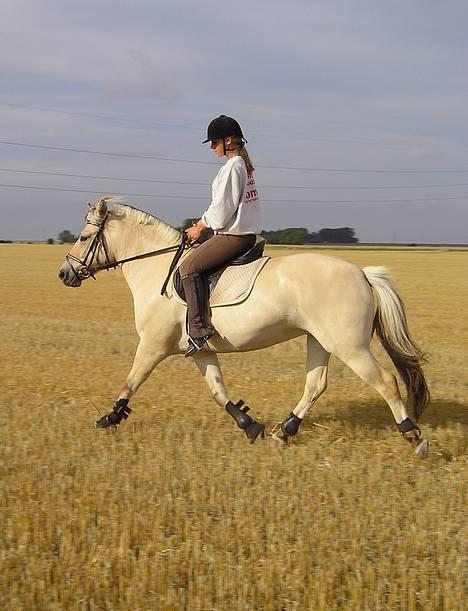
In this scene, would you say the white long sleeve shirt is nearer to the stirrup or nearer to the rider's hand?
the rider's hand

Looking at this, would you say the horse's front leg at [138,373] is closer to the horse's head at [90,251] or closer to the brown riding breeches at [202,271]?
the brown riding breeches at [202,271]

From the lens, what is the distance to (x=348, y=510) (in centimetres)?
495

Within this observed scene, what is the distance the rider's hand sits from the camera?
6895mm

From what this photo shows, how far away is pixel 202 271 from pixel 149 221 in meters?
1.11

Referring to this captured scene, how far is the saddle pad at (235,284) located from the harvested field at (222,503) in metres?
1.25

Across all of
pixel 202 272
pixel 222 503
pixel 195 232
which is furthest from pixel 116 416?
pixel 222 503

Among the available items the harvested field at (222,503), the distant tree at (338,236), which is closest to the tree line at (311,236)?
the distant tree at (338,236)

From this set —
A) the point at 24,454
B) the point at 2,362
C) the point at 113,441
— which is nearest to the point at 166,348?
the point at 113,441

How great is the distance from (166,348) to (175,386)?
2.73 metres

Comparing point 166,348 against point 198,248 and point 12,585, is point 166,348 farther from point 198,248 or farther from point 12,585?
point 12,585

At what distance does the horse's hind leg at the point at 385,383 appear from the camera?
6465 mm

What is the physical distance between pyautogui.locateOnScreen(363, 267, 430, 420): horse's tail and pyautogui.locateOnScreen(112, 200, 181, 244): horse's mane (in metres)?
1.86

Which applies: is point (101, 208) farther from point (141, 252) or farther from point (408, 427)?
point (408, 427)

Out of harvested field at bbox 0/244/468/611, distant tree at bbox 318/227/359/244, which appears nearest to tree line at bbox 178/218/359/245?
distant tree at bbox 318/227/359/244
